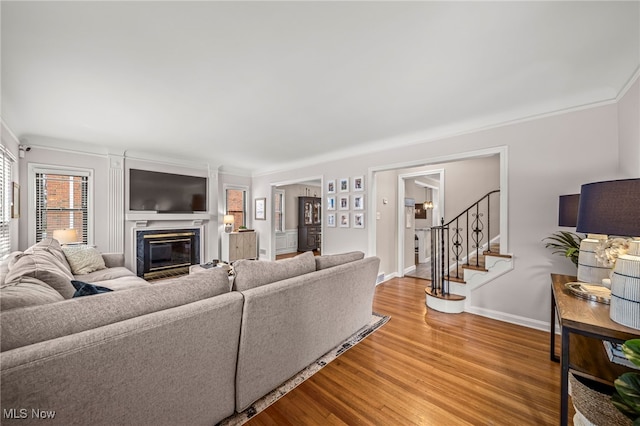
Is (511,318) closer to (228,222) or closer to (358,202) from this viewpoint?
(358,202)

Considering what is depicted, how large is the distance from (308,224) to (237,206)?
2.54 metres

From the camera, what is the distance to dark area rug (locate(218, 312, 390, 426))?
5.00 ft

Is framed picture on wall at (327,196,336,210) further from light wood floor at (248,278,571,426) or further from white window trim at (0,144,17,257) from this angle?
white window trim at (0,144,17,257)

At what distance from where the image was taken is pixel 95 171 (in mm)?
4441

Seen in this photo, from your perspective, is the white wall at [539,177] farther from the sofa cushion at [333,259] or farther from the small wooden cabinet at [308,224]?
the small wooden cabinet at [308,224]

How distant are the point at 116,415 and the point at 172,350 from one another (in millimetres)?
287

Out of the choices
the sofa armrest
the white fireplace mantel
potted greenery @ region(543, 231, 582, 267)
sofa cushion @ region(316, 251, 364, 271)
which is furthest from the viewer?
the white fireplace mantel

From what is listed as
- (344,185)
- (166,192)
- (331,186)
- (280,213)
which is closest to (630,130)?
(344,185)

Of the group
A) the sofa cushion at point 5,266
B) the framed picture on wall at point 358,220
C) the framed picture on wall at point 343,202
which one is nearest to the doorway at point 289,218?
the framed picture on wall at point 343,202

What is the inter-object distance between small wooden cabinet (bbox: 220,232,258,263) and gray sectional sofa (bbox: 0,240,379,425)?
428 cm

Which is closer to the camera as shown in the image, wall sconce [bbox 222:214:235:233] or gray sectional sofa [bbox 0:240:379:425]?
gray sectional sofa [bbox 0:240:379:425]

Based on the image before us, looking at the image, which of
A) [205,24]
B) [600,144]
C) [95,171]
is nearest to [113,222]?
[95,171]

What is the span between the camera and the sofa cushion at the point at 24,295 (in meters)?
0.97

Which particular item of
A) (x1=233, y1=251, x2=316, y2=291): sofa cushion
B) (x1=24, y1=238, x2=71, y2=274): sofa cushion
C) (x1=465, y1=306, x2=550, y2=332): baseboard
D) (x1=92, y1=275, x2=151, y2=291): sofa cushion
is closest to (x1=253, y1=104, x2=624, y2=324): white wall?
(x1=465, y1=306, x2=550, y2=332): baseboard
